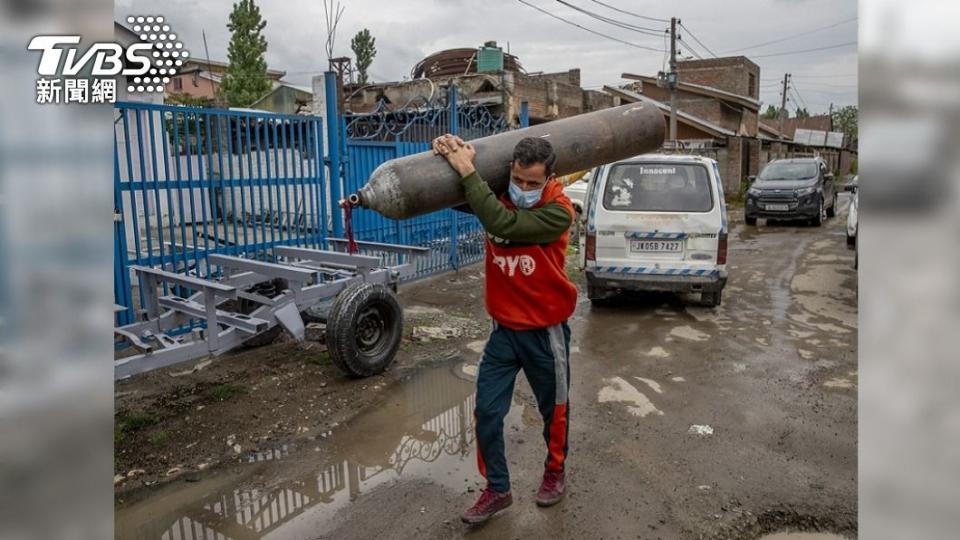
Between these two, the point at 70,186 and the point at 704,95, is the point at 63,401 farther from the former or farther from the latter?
the point at 704,95

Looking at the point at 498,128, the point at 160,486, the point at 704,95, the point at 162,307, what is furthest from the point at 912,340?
the point at 704,95

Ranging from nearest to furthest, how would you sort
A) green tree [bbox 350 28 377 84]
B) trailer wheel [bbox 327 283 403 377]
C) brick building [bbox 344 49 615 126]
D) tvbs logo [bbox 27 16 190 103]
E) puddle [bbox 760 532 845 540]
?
tvbs logo [bbox 27 16 190 103]
puddle [bbox 760 532 845 540]
trailer wheel [bbox 327 283 403 377]
brick building [bbox 344 49 615 126]
green tree [bbox 350 28 377 84]

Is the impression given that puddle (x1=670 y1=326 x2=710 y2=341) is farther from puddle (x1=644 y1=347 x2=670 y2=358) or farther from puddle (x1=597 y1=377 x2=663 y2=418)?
puddle (x1=597 y1=377 x2=663 y2=418)

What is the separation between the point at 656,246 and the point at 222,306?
451 centimetres

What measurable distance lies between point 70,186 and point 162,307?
4.47 metres

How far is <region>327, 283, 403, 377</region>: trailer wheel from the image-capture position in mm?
4727

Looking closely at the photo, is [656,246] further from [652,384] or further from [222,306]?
[222,306]

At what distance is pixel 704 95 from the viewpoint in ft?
105

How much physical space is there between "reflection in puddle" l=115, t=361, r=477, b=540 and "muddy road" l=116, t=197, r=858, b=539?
0.04ft

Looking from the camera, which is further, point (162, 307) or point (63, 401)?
point (162, 307)

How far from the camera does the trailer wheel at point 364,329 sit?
4727 mm

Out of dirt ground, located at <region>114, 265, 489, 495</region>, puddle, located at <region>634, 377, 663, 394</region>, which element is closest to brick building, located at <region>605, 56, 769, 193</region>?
puddle, located at <region>634, 377, 663, 394</region>

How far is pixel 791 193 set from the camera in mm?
15461

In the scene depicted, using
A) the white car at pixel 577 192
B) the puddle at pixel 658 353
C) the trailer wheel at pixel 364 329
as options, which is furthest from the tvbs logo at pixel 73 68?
the white car at pixel 577 192
